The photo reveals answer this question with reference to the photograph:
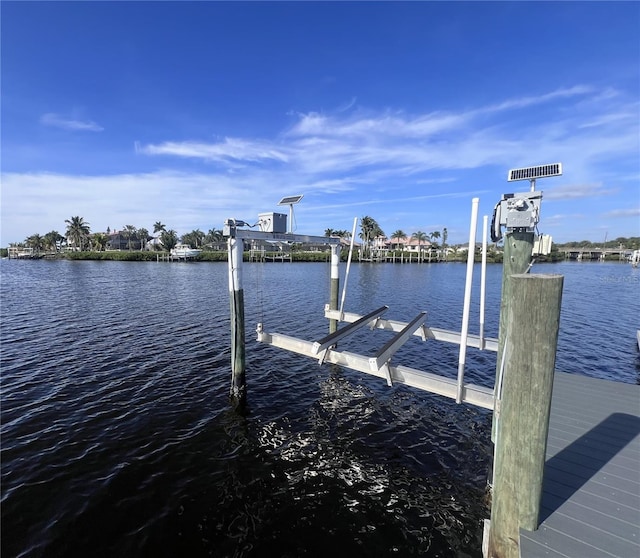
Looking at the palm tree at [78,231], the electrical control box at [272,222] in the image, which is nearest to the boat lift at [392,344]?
the electrical control box at [272,222]

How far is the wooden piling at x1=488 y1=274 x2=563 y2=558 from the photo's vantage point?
316 centimetres

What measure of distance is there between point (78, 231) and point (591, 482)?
148 metres

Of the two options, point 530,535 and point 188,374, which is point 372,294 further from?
point 530,535

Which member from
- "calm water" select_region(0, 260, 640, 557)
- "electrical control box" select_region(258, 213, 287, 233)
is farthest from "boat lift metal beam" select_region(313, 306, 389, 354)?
"electrical control box" select_region(258, 213, 287, 233)

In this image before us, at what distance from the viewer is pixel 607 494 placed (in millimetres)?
4199

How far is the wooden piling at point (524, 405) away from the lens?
10.4ft

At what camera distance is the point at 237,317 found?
31.2 feet

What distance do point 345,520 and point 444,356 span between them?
1054 centimetres

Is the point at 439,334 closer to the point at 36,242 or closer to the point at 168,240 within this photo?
the point at 168,240

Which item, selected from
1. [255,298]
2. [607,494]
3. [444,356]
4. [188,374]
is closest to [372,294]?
[255,298]

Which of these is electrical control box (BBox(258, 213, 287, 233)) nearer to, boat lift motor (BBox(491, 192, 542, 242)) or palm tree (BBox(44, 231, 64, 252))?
boat lift motor (BBox(491, 192, 542, 242))

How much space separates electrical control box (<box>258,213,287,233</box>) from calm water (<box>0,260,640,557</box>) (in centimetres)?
547

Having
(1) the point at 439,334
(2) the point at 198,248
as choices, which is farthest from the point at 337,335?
(2) the point at 198,248

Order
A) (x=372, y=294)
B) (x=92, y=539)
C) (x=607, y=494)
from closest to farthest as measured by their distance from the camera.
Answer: (x=607, y=494) → (x=92, y=539) → (x=372, y=294)
